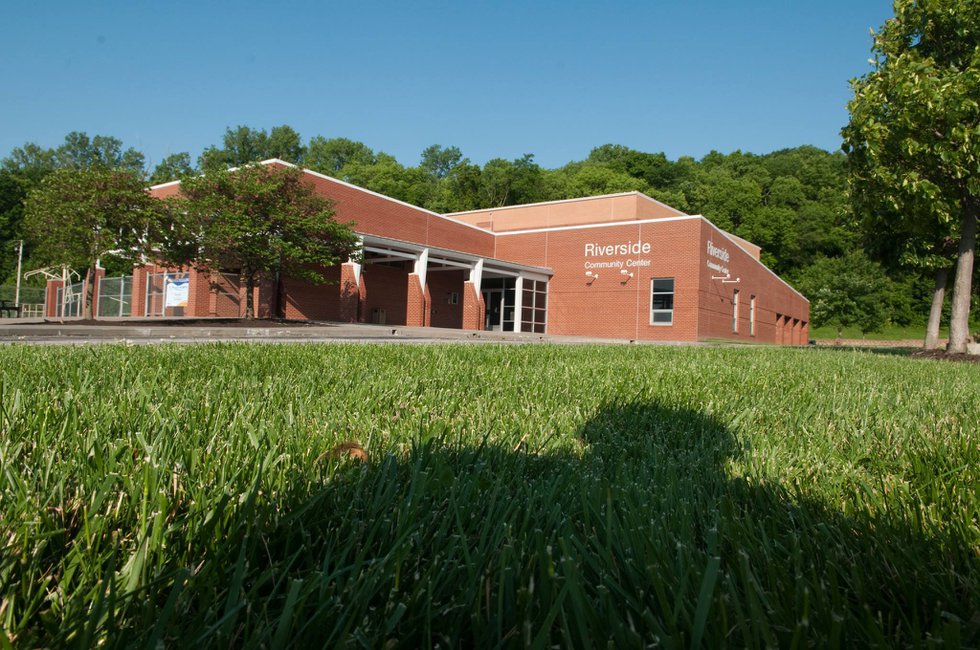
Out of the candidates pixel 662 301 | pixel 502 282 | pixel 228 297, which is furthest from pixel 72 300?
pixel 662 301

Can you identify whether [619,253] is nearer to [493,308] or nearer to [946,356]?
[493,308]

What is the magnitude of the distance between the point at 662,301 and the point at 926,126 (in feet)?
75.9

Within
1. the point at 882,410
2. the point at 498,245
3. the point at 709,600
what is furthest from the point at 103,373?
the point at 498,245

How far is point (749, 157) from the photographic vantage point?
273 feet

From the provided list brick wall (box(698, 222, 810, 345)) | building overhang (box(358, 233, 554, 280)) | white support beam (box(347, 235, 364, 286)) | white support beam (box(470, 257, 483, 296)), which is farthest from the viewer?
brick wall (box(698, 222, 810, 345))

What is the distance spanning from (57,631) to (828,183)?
86981 millimetres

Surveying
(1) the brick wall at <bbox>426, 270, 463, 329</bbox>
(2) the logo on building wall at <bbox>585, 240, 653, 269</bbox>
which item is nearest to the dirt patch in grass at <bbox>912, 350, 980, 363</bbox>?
(2) the logo on building wall at <bbox>585, 240, 653, 269</bbox>

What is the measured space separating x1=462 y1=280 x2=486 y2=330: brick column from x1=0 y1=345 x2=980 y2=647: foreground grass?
99.0 feet

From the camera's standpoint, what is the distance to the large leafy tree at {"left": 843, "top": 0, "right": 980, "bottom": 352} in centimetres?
1060

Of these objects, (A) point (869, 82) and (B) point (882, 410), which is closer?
(B) point (882, 410)

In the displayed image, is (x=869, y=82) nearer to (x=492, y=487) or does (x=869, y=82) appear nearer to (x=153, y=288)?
(x=492, y=487)

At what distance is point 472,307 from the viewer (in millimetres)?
33375

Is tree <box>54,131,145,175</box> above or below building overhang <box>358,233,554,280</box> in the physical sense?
above

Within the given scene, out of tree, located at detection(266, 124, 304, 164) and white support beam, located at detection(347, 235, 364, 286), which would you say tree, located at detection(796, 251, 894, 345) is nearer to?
white support beam, located at detection(347, 235, 364, 286)
